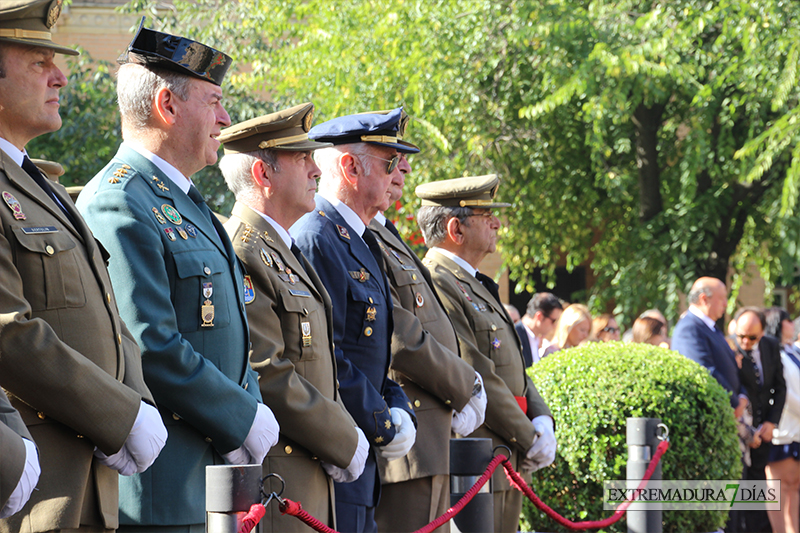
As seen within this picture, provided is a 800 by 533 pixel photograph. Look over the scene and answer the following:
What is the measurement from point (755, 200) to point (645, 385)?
26.1ft

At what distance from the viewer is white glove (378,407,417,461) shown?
3.58 meters

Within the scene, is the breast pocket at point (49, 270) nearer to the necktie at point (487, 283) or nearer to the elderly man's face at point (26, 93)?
the elderly man's face at point (26, 93)

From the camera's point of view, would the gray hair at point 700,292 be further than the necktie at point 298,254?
Yes

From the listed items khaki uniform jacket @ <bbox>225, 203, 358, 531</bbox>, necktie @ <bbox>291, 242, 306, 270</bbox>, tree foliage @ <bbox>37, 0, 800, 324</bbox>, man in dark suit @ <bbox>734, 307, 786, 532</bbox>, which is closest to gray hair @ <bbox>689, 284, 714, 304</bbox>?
man in dark suit @ <bbox>734, 307, 786, 532</bbox>

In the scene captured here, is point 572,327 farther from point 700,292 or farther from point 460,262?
point 460,262

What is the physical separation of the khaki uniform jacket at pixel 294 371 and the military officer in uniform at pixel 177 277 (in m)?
0.19

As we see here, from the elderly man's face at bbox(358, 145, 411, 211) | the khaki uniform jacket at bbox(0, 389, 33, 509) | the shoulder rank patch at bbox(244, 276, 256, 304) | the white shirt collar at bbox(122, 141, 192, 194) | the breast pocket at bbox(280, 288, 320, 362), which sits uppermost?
the elderly man's face at bbox(358, 145, 411, 211)

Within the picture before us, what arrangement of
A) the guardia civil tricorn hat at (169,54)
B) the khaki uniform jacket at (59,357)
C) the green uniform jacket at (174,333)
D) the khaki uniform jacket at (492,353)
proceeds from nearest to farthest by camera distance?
the khaki uniform jacket at (59,357) → the green uniform jacket at (174,333) → the guardia civil tricorn hat at (169,54) → the khaki uniform jacket at (492,353)

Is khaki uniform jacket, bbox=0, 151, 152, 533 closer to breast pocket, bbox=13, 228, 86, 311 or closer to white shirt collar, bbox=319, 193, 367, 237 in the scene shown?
breast pocket, bbox=13, 228, 86, 311

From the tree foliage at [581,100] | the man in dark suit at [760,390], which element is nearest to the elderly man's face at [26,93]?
the man in dark suit at [760,390]

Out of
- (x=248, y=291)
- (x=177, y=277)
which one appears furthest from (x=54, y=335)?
(x=248, y=291)

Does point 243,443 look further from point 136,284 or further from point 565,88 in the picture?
point 565,88

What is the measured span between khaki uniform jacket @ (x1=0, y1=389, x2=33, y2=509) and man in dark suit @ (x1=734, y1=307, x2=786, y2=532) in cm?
716

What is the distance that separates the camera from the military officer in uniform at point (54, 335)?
217cm
